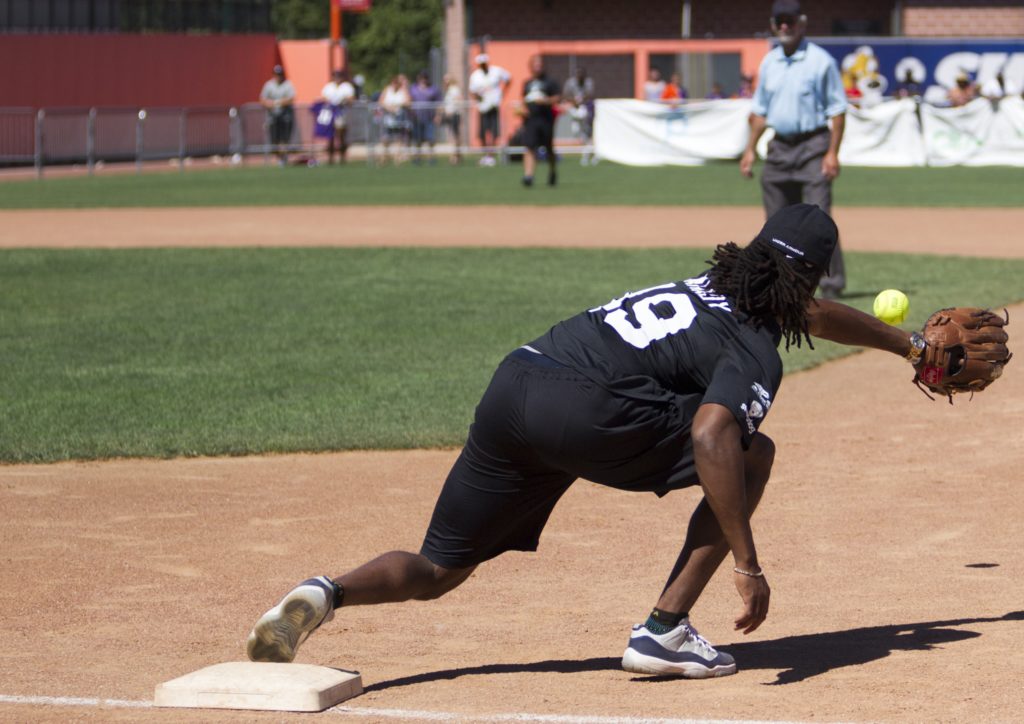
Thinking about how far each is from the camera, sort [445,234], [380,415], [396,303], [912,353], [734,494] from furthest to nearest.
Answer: [445,234] < [396,303] < [380,415] < [912,353] < [734,494]

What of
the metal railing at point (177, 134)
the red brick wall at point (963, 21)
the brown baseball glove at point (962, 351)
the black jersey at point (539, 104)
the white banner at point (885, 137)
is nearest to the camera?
the brown baseball glove at point (962, 351)

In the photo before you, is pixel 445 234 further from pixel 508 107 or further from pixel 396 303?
pixel 508 107

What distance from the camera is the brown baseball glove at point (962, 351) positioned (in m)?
5.55

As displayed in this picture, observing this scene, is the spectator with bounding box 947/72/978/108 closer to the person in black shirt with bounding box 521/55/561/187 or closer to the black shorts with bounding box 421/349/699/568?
the person in black shirt with bounding box 521/55/561/187

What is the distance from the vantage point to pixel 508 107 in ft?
154

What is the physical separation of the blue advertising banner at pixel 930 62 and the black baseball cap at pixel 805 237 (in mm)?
35952

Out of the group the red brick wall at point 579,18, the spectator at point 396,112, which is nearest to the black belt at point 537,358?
the spectator at point 396,112

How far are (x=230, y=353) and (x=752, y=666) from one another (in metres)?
7.49

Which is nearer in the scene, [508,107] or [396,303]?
[396,303]

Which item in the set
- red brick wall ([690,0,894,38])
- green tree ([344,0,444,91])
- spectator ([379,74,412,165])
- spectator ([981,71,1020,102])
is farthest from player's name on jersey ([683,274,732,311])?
green tree ([344,0,444,91])

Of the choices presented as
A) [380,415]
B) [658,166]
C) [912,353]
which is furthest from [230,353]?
[658,166]

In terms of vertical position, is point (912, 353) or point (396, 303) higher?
point (912, 353)

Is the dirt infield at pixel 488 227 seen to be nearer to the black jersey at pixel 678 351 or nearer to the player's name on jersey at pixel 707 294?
A: the player's name on jersey at pixel 707 294

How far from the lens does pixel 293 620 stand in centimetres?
502
